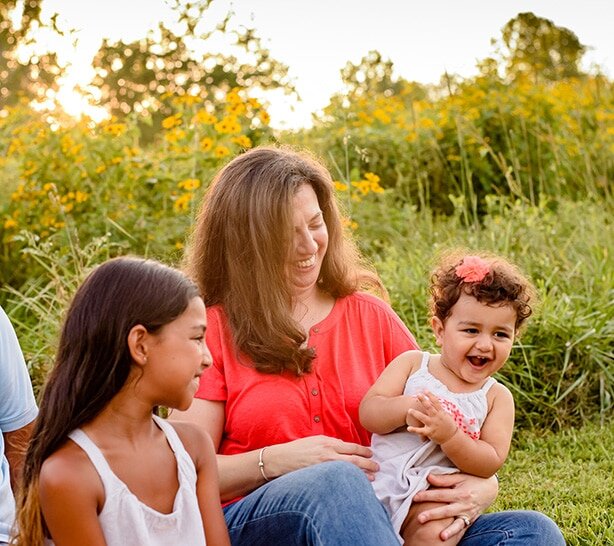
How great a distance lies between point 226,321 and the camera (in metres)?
2.81

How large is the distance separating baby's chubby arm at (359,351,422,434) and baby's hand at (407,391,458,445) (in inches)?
2.0

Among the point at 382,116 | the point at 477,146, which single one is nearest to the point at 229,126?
the point at 382,116

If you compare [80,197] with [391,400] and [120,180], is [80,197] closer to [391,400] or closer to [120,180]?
[120,180]

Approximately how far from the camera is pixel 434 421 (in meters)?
2.53

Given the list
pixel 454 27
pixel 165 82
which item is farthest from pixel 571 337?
pixel 165 82

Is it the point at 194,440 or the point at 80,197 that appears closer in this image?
the point at 194,440

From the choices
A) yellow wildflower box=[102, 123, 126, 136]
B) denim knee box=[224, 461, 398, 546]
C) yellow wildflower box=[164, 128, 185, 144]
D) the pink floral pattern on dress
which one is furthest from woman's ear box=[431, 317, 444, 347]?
yellow wildflower box=[102, 123, 126, 136]

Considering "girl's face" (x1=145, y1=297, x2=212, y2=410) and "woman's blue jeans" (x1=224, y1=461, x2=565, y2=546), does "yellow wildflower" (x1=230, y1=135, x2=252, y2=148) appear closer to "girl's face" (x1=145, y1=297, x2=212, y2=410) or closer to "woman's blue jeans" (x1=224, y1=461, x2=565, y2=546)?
"woman's blue jeans" (x1=224, y1=461, x2=565, y2=546)

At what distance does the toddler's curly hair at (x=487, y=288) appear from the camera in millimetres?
2686

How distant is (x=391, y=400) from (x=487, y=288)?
393mm

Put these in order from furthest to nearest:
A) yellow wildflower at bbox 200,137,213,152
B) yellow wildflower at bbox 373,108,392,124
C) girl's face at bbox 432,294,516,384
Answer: yellow wildflower at bbox 373,108,392,124 < yellow wildflower at bbox 200,137,213,152 < girl's face at bbox 432,294,516,384

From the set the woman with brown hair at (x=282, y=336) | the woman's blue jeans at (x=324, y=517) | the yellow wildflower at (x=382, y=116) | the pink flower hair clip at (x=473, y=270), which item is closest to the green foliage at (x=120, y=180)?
the yellow wildflower at (x=382, y=116)

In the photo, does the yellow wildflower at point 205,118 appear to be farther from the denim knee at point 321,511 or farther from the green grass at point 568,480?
the denim knee at point 321,511

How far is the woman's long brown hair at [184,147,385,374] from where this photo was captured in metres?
2.74
